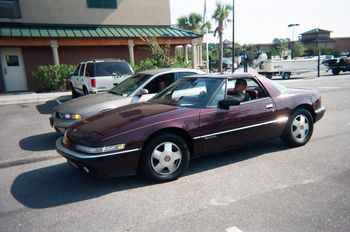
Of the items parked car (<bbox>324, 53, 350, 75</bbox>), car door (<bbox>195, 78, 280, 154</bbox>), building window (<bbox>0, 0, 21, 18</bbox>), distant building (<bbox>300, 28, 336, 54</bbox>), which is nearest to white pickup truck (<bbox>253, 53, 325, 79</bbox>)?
parked car (<bbox>324, 53, 350, 75</bbox>)

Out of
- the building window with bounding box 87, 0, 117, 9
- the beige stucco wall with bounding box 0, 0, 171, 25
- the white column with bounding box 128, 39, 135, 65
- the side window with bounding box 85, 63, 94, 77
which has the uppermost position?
the building window with bounding box 87, 0, 117, 9

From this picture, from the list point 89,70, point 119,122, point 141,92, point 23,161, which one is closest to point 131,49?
point 89,70

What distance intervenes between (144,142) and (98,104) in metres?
2.59

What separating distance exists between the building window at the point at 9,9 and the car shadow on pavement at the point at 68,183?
15.2 m

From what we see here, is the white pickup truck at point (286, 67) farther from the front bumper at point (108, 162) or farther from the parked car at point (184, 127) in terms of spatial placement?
the front bumper at point (108, 162)

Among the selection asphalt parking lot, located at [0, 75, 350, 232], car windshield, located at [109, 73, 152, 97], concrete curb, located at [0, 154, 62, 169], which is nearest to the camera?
asphalt parking lot, located at [0, 75, 350, 232]

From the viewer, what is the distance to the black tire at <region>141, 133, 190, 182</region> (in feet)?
13.0

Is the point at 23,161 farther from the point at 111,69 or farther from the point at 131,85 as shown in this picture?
the point at 111,69

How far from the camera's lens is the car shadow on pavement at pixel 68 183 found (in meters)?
3.75

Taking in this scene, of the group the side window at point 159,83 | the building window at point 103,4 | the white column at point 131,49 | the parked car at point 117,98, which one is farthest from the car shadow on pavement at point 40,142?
the building window at point 103,4

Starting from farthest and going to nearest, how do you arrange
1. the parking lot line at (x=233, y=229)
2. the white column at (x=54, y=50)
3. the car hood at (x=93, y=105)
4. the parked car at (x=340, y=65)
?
the parked car at (x=340, y=65)
the white column at (x=54, y=50)
the car hood at (x=93, y=105)
the parking lot line at (x=233, y=229)

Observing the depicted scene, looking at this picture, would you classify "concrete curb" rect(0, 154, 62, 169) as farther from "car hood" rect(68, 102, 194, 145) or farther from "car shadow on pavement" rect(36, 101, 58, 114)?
"car shadow on pavement" rect(36, 101, 58, 114)

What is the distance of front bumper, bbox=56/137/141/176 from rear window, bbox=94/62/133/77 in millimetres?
6398

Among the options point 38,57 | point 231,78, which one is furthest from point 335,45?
point 231,78
